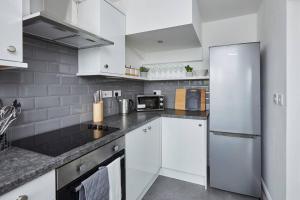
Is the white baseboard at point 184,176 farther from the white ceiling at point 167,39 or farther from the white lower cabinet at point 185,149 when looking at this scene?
the white ceiling at point 167,39

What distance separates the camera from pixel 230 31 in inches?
96.7

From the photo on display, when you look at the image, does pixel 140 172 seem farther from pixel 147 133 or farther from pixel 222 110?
pixel 222 110

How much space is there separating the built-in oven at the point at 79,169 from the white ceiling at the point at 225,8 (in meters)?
2.05

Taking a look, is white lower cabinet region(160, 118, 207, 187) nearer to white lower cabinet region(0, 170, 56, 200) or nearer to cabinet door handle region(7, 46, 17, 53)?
white lower cabinet region(0, 170, 56, 200)

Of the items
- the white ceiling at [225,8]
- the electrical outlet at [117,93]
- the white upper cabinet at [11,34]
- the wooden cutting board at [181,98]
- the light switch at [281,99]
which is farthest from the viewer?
the wooden cutting board at [181,98]

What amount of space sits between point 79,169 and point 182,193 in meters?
1.44

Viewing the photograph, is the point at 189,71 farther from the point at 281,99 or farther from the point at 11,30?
the point at 11,30

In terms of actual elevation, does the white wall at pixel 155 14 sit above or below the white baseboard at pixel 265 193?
above

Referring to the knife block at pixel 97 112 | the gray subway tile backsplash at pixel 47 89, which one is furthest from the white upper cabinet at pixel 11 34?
the knife block at pixel 97 112

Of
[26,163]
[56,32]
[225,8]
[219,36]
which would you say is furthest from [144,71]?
[26,163]

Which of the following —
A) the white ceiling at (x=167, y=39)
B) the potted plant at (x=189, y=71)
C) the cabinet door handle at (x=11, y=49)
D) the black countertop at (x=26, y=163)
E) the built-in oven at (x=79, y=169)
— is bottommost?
the built-in oven at (x=79, y=169)

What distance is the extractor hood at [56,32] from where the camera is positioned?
0.98m

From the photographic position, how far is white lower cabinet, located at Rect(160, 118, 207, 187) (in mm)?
1997

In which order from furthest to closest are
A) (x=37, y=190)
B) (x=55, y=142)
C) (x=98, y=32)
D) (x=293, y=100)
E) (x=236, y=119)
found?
(x=236, y=119) → (x=98, y=32) → (x=293, y=100) → (x=55, y=142) → (x=37, y=190)
